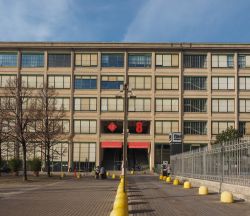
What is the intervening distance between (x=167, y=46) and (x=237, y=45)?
38.7 feet

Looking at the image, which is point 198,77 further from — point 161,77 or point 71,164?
point 71,164

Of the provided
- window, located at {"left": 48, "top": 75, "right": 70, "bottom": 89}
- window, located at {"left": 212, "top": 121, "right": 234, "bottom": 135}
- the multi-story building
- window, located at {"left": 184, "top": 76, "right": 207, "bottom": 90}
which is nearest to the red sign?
the multi-story building

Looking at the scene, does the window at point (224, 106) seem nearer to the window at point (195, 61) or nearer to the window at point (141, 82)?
the window at point (195, 61)

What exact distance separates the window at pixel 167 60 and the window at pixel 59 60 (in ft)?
49.9

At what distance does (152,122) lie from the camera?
82.1 meters

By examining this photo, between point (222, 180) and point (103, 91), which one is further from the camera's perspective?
point (103, 91)

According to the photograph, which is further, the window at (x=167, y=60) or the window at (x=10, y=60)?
the window at (x=10, y=60)

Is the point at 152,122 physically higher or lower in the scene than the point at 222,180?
higher

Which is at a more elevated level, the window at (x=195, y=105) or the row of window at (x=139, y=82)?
the row of window at (x=139, y=82)

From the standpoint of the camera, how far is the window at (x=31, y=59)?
84500 mm

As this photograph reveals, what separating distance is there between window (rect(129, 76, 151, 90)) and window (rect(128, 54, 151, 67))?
90.7 inches

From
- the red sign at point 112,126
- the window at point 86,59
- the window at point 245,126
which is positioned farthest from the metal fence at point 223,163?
the window at point 86,59

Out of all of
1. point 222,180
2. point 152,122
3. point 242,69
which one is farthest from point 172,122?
point 222,180

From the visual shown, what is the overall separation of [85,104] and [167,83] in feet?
46.9
